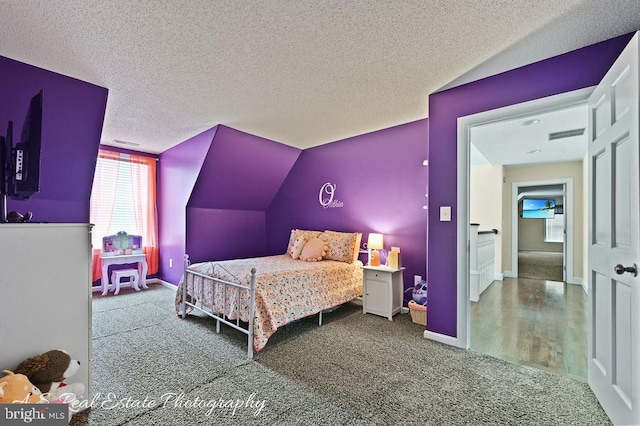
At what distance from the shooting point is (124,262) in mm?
4516

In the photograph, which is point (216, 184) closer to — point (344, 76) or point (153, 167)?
point (153, 167)

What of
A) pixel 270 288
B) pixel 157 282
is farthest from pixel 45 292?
pixel 157 282

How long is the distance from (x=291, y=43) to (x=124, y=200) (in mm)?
4317

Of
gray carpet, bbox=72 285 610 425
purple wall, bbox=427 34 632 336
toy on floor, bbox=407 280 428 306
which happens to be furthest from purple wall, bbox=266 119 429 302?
gray carpet, bbox=72 285 610 425

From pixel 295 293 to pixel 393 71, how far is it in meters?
2.25

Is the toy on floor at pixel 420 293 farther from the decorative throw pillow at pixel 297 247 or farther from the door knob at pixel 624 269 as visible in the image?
the door knob at pixel 624 269

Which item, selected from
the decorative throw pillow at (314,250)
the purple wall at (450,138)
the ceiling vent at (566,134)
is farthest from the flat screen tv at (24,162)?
the ceiling vent at (566,134)

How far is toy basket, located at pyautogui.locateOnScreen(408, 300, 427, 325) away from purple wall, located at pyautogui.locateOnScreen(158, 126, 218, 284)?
132 inches

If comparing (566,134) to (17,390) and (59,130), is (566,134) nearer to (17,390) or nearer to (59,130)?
(17,390)

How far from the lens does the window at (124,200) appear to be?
14.9ft

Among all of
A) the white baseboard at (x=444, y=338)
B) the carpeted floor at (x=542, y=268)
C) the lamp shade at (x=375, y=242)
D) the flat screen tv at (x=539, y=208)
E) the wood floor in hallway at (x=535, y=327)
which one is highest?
the flat screen tv at (x=539, y=208)

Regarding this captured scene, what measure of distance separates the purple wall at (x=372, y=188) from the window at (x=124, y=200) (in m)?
2.40

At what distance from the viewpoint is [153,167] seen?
5.19m

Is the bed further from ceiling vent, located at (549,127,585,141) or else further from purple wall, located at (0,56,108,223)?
ceiling vent, located at (549,127,585,141)
